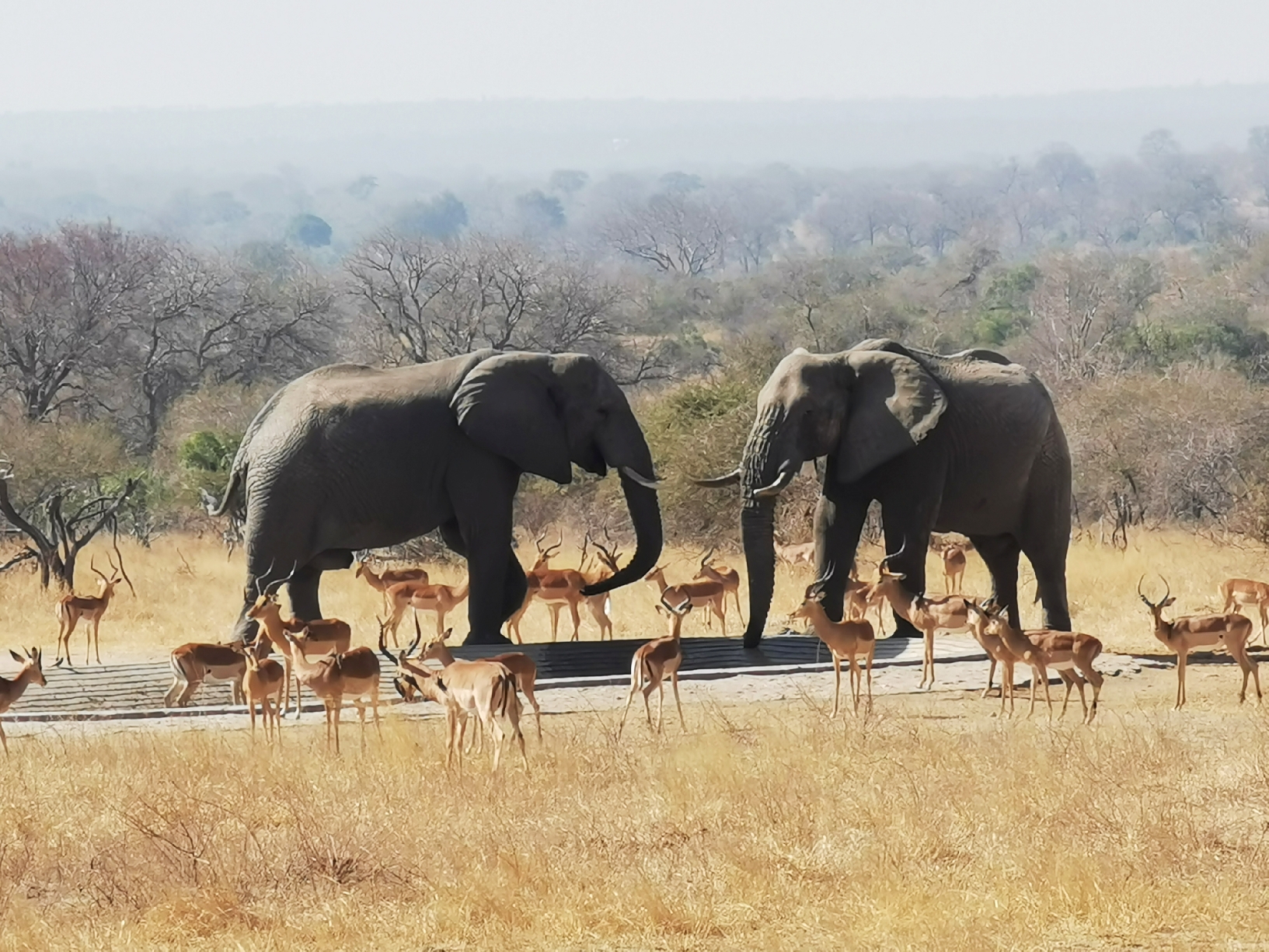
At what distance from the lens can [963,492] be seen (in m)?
16.9

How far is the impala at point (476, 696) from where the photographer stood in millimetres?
11070

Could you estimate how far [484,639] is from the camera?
1647 cm

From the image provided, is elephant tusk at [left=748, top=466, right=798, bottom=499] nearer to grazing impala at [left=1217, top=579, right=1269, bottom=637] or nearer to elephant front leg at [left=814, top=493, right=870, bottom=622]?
elephant front leg at [left=814, top=493, right=870, bottom=622]

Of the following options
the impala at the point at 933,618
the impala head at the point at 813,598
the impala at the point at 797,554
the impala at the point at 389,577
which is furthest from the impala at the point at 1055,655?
the impala at the point at 797,554

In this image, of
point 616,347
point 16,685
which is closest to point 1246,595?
point 16,685

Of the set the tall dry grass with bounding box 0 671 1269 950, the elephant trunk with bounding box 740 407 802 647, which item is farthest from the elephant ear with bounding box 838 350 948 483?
the tall dry grass with bounding box 0 671 1269 950

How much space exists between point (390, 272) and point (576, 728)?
39806mm

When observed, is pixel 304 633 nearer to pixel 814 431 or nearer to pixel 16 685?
pixel 16 685

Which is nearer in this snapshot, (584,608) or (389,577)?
(389,577)

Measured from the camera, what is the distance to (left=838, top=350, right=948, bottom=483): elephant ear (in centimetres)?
1628

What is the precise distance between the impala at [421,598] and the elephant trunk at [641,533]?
116 centimetres

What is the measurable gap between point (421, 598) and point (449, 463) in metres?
1.23

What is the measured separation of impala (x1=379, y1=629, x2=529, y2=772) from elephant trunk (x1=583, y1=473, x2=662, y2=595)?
5.15 metres

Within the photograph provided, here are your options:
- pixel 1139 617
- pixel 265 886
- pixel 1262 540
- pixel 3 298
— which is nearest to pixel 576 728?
pixel 265 886
